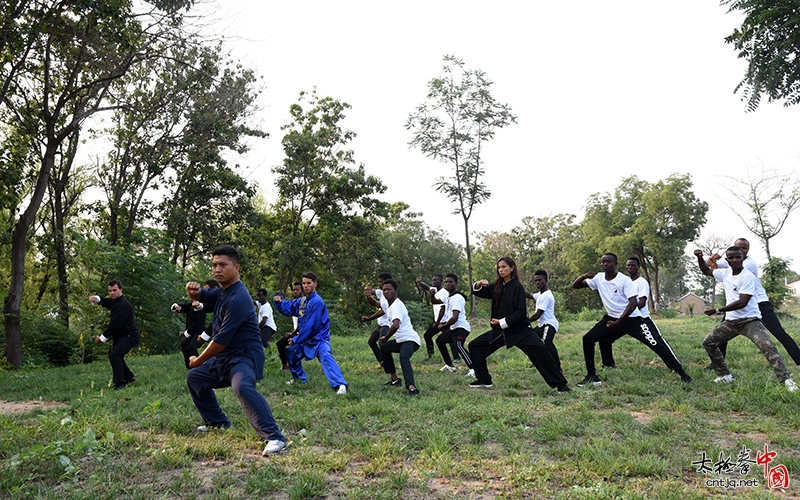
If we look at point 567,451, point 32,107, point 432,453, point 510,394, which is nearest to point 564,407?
point 510,394

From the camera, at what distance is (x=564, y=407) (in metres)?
6.34

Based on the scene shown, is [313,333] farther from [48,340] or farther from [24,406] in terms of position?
[48,340]

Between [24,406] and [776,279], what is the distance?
2559 cm

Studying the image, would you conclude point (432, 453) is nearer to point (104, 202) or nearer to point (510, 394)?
point (510, 394)

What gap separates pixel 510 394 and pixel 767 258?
71.9ft

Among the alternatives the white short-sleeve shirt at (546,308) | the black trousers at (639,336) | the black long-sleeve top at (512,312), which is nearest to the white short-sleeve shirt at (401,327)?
the black long-sleeve top at (512,312)

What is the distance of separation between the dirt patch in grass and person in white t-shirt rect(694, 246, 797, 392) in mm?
9472

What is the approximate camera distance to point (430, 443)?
477cm

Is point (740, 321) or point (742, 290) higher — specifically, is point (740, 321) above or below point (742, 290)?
below

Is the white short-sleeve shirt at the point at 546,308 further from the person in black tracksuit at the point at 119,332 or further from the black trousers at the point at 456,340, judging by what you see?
the person in black tracksuit at the point at 119,332

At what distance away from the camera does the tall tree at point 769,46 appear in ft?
35.2

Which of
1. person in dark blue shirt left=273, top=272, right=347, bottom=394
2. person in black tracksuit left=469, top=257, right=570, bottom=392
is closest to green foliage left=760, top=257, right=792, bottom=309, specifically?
person in black tracksuit left=469, top=257, right=570, bottom=392

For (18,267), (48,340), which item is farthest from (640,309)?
(48,340)

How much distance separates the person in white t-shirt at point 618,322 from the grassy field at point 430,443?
1.14 ft
